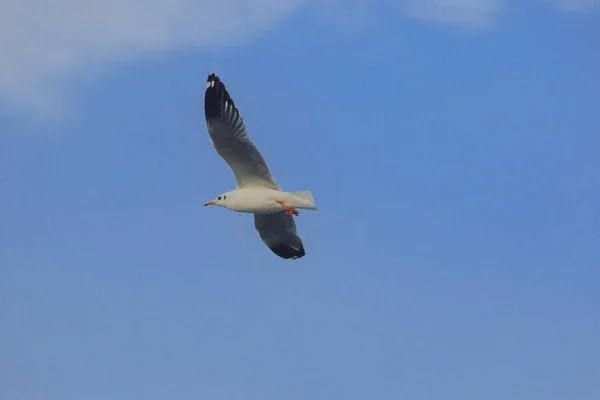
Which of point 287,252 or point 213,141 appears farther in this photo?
point 287,252

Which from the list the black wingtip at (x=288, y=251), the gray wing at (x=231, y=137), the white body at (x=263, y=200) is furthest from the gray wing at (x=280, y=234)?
the gray wing at (x=231, y=137)

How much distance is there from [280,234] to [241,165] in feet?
8.87

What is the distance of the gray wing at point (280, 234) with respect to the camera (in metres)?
29.0

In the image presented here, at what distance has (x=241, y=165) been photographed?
1069 inches

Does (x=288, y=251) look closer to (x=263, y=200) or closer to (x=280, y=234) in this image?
(x=280, y=234)

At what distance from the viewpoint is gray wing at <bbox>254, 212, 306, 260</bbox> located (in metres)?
29.0

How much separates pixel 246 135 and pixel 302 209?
187 centimetres

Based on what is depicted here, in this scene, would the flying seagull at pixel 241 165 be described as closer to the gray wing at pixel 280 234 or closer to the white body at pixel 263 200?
the white body at pixel 263 200

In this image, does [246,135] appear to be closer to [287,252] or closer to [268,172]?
[268,172]

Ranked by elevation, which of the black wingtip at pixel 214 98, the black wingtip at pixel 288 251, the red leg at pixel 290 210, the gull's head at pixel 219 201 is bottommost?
the red leg at pixel 290 210

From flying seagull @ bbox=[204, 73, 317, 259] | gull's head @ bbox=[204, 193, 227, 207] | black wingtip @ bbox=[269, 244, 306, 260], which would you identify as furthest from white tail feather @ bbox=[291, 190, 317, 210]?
black wingtip @ bbox=[269, 244, 306, 260]

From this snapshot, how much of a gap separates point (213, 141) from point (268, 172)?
1220 mm

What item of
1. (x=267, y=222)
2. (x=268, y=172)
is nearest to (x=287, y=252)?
(x=267, y=222)

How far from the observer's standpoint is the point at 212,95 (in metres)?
27.1
